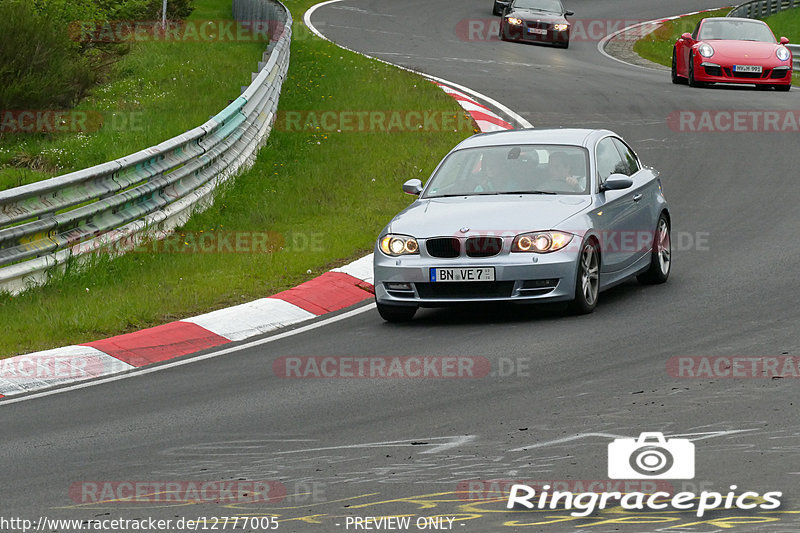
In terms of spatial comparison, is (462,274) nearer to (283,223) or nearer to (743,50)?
(283,223)

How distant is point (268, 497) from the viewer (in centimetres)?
613

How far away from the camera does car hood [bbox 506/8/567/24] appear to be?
34.3 meters

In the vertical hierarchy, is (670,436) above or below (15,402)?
above

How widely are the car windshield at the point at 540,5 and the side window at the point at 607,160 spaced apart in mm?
23342

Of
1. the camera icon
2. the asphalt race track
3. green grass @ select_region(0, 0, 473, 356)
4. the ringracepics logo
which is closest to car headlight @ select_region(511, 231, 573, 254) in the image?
the asphalt race track

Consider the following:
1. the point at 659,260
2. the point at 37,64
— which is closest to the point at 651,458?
the point at 659,260

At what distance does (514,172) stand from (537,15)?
934 inches

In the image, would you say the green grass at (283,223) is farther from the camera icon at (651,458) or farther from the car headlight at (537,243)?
the camera icon at (651,458)

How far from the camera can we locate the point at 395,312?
10898 millimetres

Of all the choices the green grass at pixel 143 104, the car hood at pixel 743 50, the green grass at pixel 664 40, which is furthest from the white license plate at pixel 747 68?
the green grass at pixel 143 104

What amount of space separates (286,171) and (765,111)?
8492 millimetres

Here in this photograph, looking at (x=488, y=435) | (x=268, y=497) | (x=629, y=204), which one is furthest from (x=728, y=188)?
(x=268, y=497)

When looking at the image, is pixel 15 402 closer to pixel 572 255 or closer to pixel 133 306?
pixel 133 306

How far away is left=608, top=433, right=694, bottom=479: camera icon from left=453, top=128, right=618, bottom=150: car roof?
5526mm
